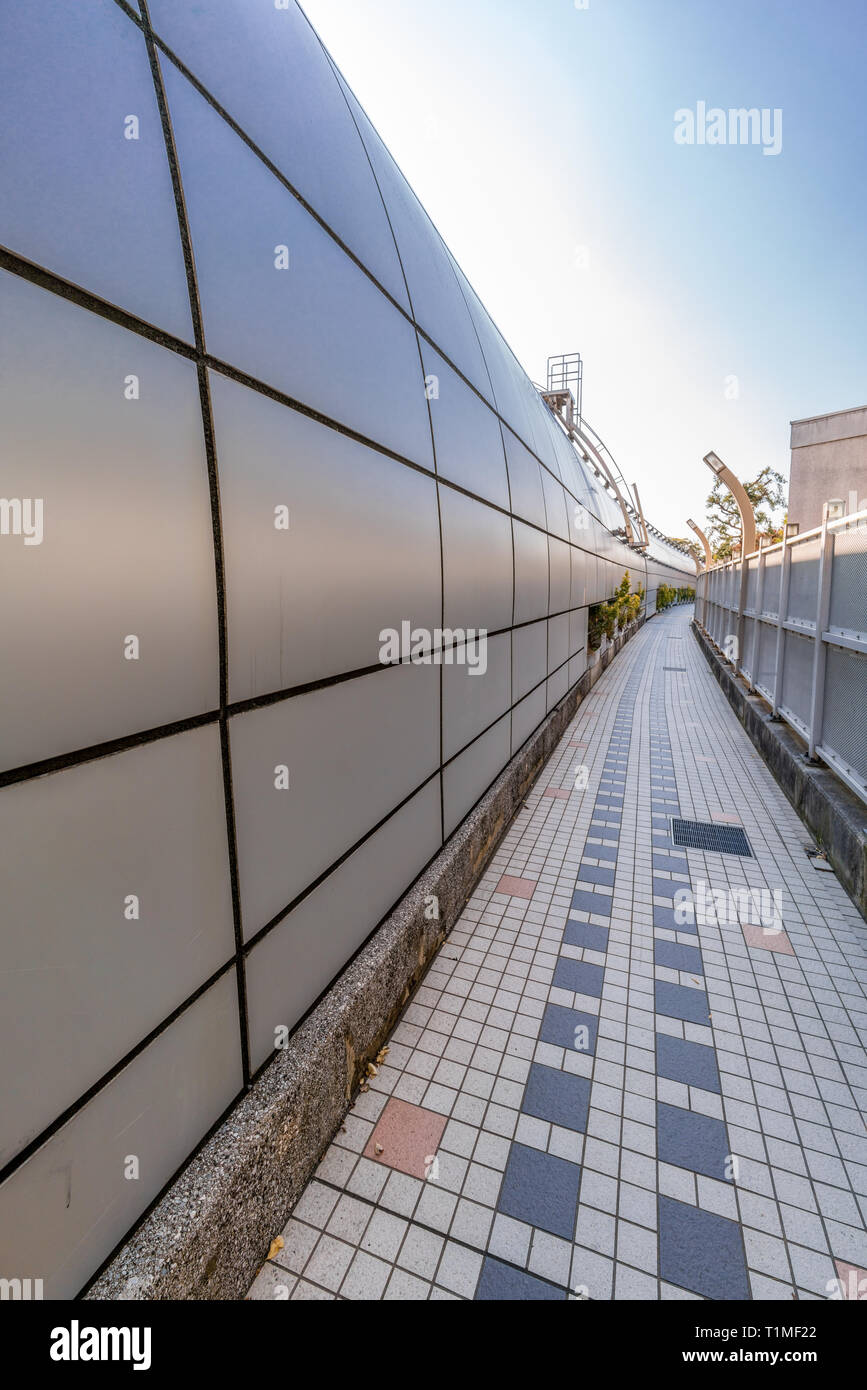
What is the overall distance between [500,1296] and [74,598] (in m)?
2.52

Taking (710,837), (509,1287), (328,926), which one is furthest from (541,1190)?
(710,837)

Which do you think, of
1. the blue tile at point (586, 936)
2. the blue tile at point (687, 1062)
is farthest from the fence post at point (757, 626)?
the blue tile at point (687, 1062)

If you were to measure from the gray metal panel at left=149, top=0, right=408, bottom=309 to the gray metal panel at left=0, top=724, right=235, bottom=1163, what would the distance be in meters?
2.19

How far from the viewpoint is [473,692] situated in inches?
181

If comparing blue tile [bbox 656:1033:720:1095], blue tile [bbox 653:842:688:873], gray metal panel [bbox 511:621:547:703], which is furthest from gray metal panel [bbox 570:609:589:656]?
blue tile [bbox 656:1033:720:1095]

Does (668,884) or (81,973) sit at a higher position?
(81,973)

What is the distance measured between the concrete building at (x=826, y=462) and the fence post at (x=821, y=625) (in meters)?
20.3

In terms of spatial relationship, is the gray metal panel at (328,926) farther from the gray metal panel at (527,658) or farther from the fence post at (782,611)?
the fence post at (782,611)

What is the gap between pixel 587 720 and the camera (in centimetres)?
992

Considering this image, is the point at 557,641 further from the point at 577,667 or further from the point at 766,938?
the point at 766,938

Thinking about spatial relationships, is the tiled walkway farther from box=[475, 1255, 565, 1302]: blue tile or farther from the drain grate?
the drain grate
